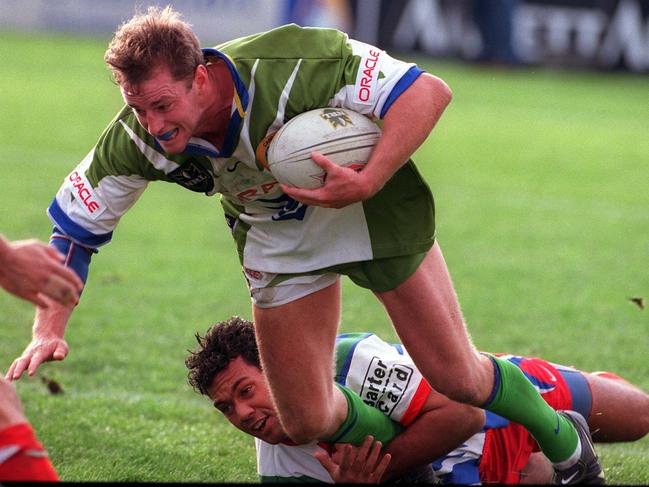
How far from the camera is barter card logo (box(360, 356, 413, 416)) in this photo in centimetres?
477

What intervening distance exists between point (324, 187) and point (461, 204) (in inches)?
331

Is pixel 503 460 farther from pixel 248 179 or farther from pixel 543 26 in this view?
pixel 543 26

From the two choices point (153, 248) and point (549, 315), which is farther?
point (153, 248)

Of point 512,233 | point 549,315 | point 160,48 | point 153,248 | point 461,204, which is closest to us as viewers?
point 160,48

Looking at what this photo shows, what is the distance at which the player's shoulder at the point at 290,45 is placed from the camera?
4066 millimetres

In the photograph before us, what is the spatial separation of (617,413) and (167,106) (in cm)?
260

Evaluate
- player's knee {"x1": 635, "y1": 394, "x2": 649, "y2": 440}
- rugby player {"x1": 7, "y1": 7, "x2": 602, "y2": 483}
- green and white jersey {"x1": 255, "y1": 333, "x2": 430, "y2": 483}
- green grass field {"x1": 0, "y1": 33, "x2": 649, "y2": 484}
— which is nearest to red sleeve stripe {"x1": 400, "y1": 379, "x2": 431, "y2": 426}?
green and white jersey {"x1": 255, "y1": 333, "x2": 430, "y2": 483}

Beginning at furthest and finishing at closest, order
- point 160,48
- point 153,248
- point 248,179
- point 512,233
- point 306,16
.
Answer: point 306,16, point 512,233, point 153,248, point 248,179, point 160,48

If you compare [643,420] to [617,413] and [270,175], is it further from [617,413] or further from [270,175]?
[270,175]

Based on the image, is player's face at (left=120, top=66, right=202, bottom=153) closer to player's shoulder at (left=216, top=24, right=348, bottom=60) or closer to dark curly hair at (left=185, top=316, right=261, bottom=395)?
player's shoulder at (left=216, top=24, right=348, bottom=60)

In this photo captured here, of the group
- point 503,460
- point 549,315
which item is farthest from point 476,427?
point 549,315

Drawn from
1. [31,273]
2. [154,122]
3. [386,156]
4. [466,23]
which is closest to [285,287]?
[386,156]

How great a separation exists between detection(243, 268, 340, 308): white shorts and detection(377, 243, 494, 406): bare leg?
0.29 metres

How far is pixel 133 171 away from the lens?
4320 mm
